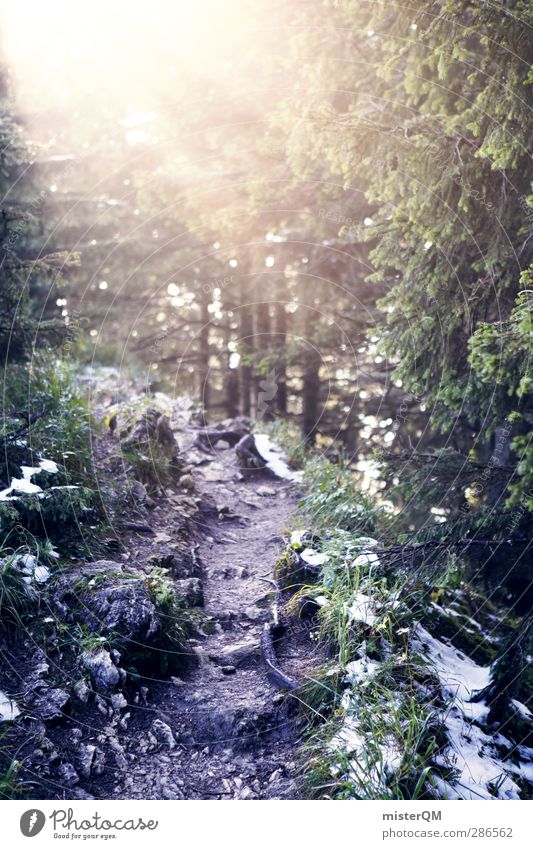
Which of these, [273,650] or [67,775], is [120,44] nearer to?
[273,650]

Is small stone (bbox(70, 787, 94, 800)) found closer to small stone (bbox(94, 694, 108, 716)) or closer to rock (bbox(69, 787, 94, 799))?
rock (bbox(69, 787, 94, 799))

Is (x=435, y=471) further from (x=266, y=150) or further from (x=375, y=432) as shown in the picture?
(x=266, y=150)

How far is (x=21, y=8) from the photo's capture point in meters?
9.45

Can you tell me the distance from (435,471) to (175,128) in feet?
28.1

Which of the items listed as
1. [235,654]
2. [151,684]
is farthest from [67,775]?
[235,654]

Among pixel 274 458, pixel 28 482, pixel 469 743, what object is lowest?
pixel 469 743

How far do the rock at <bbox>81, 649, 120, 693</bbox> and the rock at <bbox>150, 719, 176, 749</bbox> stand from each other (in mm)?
392

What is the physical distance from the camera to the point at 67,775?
11.3 feet

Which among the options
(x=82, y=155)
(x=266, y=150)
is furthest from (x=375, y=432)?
(x=82, y=155)

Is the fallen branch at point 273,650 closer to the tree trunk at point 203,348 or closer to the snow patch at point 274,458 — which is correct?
the snow patch at point 274,458

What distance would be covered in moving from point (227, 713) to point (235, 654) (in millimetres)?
663

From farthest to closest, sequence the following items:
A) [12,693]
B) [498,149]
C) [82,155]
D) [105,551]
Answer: [82,155] → [105,551] → [498,149] → [12,693]

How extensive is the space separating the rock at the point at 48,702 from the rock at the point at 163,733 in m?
0.61
